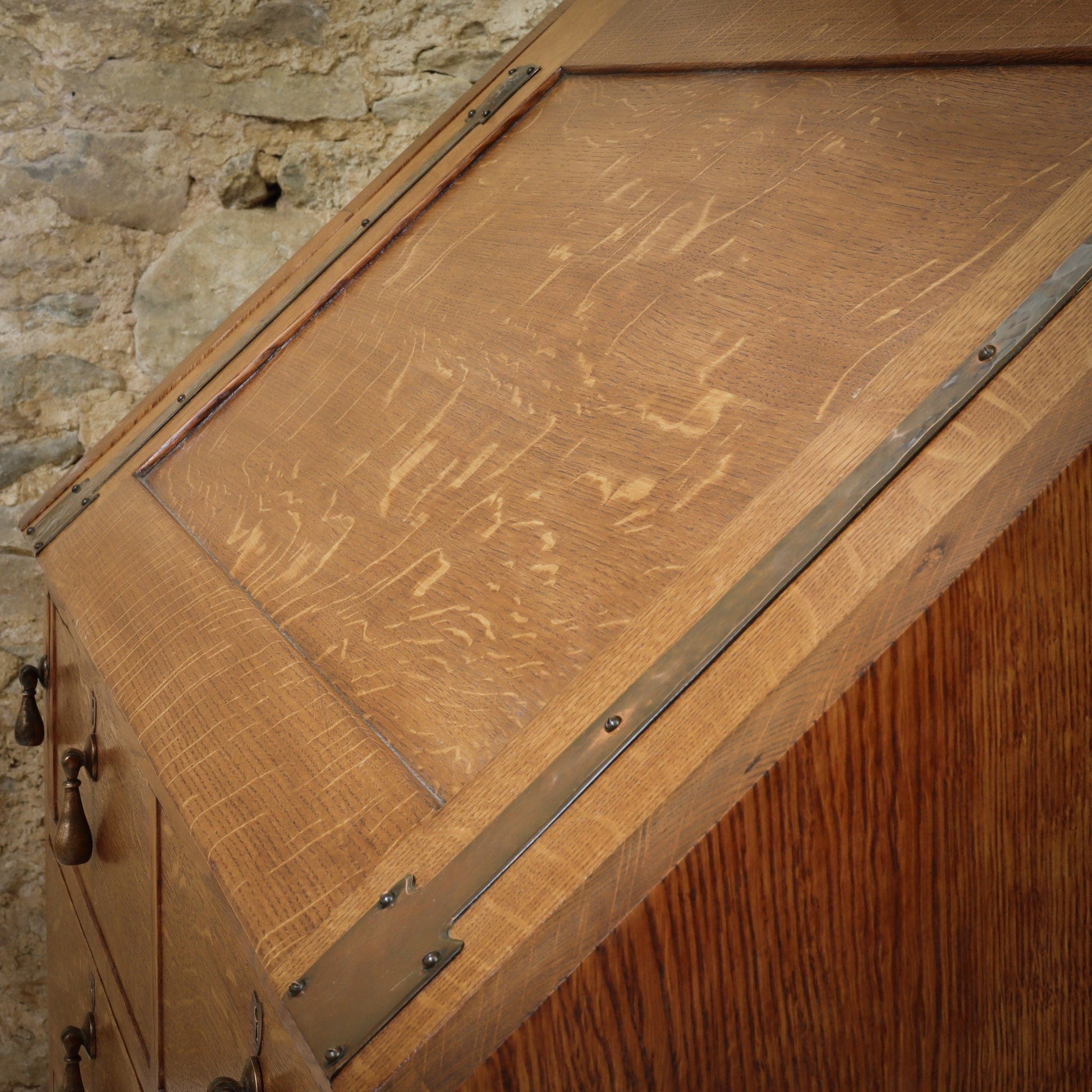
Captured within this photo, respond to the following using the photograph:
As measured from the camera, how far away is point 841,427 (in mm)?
629

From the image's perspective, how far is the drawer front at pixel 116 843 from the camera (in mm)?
954

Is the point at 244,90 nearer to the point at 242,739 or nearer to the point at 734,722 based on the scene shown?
the point at 242,739

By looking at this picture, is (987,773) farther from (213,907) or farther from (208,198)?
(208,198)

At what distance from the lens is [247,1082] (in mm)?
681

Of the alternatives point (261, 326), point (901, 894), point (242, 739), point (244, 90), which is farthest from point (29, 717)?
point (244, 90)

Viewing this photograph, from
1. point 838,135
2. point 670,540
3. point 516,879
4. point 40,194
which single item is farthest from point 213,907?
point 40,194

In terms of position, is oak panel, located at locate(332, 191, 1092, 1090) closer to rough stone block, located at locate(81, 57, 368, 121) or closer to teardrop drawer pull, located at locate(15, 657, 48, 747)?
teardrop drawer pull, located at locate(15, 657, 48, 747)

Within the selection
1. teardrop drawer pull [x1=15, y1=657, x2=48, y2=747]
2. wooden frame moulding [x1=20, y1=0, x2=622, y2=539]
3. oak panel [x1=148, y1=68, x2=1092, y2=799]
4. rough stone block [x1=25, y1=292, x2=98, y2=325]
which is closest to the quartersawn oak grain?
oak panel [x1=148, y1=68, x2=1092, y2=799]

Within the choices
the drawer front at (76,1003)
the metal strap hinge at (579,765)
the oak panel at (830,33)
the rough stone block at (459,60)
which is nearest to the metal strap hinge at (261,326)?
the oak panel at (830,33)

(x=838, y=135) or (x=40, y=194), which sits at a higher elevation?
(x=838, y=135)

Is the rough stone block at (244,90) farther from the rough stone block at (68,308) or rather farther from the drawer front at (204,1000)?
the drawer front at (204,1000)

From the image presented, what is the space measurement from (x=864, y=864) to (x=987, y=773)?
94 millimetres

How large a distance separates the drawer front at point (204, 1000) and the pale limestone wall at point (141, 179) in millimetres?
1184

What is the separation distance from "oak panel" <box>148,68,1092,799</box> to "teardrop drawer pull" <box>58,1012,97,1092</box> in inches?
25.3
